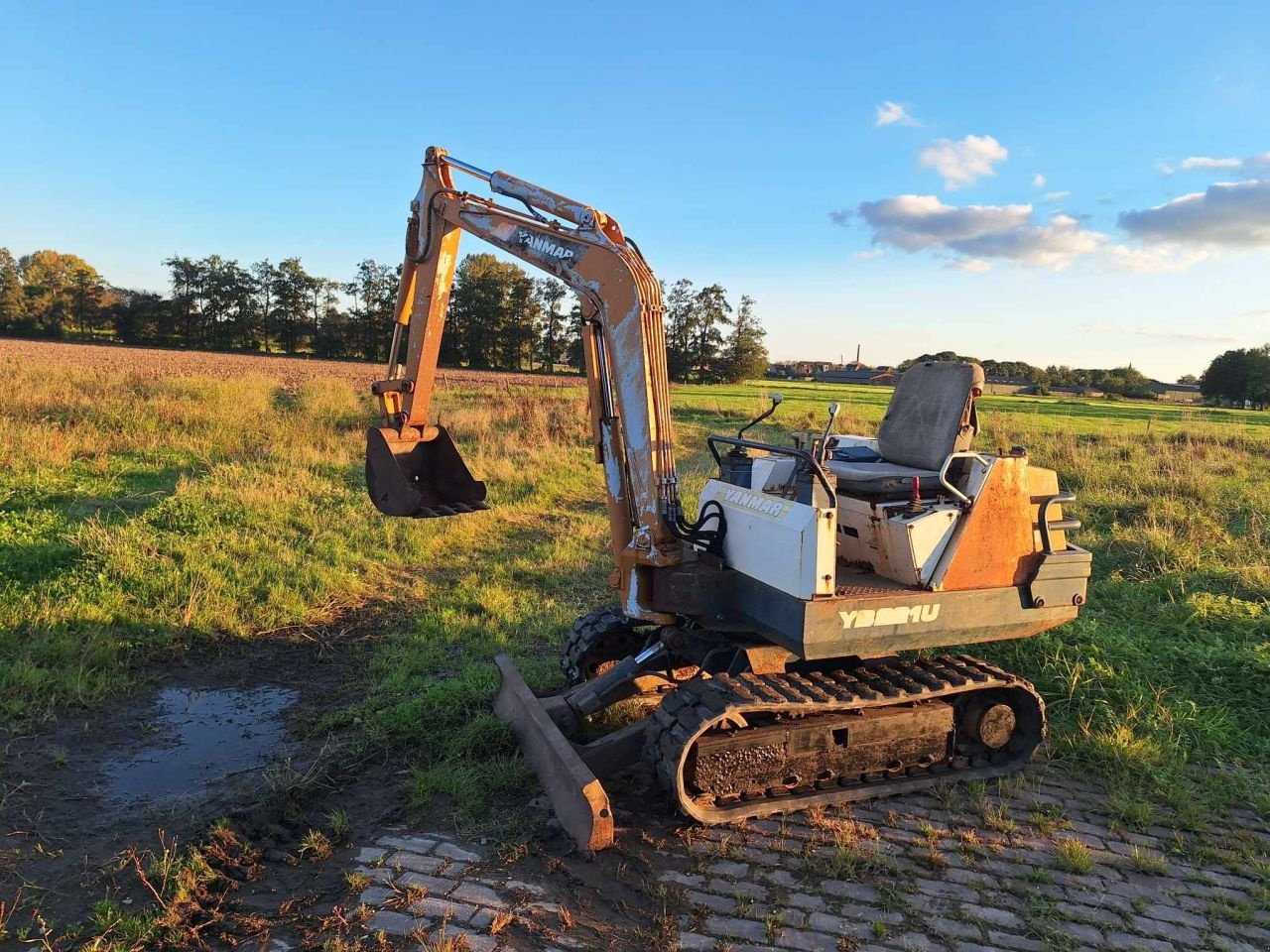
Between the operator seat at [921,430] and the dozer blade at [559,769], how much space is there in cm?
236

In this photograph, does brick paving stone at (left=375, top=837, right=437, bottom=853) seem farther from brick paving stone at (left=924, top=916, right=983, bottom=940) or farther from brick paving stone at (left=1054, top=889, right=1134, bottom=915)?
brick paving stone at (left=1054, top=889, right=1134, bottom=915)

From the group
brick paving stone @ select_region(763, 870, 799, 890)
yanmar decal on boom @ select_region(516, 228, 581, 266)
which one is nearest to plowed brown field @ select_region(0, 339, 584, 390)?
yanmar decal on boom @ select_region(516, 228, 581, 266)

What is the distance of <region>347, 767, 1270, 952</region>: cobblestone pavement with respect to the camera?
3387mm

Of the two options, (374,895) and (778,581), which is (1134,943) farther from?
(374,895)

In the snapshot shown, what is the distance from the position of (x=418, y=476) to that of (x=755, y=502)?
8.31 feet

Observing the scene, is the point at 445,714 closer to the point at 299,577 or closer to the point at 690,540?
the point at 690,540

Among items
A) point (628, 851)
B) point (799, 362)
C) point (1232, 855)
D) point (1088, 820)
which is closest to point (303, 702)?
point (628, 851)

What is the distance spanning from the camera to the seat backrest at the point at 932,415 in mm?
4961

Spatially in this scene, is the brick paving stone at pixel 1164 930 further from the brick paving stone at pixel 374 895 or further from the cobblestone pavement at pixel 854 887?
the brick paving stone at pixel 374 895

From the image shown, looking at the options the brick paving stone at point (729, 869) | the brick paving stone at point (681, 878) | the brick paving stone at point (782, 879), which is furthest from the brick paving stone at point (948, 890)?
the brick paving stone at point (681, 878)

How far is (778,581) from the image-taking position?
4.34 meters

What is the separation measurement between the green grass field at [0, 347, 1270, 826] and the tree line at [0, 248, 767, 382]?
3495cm

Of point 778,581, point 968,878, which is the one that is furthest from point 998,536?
point 968,878

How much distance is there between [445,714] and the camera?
526 cm
